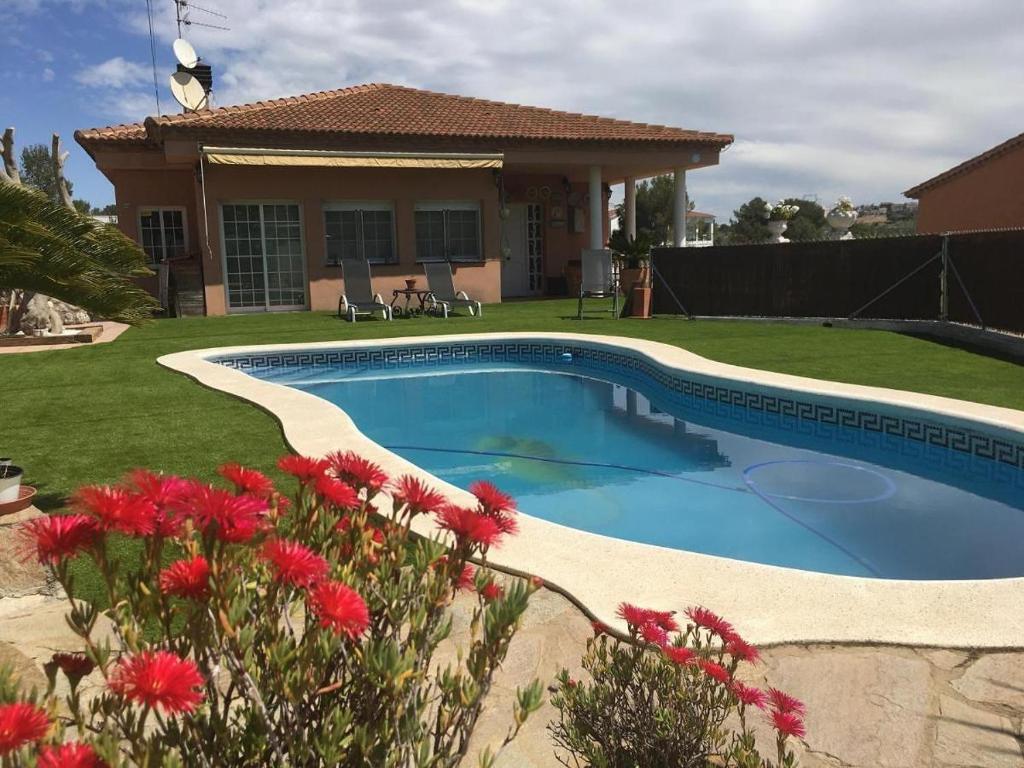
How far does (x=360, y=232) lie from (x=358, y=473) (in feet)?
62.0

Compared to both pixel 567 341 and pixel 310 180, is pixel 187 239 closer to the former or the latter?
pixel 310 180

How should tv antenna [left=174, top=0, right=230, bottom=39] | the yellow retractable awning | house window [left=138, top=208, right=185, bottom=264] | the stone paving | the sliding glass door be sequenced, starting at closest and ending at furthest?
the stone paving → the yellow retractable awning → the sliding glass door → house window [left=138, top=208, right=185, bottom=264] → tv antenna [left=174, top=0, right=230, bottom=39]

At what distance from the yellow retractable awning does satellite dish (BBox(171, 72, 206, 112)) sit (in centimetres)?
398

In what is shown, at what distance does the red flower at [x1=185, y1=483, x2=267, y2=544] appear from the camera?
1344 millimetres

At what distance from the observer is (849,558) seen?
562 cm

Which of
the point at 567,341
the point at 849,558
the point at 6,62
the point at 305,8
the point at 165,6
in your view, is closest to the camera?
the point at 849,558

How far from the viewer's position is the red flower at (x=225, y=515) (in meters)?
1.34

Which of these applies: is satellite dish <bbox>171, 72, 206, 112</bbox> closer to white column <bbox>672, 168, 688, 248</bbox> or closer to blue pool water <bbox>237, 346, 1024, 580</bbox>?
blue pool water <bbox>237, 346, 1024, 580</bbox>

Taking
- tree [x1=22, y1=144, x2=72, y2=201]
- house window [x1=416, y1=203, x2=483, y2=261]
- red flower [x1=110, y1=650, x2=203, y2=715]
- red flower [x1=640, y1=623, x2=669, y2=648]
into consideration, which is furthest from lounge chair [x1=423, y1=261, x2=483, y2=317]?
tree [x1=22, y1=144, x2=72, y2=201]

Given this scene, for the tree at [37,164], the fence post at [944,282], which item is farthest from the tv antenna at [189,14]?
the tree at [37,164]

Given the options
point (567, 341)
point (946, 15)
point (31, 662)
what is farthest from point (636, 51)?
point (31, 662)

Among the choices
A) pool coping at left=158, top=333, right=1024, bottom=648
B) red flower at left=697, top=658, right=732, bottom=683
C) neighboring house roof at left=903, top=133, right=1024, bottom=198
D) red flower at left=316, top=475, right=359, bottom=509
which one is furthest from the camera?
neighboring house roof at left=903, top=133, right=1024, bottom=198

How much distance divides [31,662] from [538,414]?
25.2 ft

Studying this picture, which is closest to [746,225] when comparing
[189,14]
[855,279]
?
[189,14]
